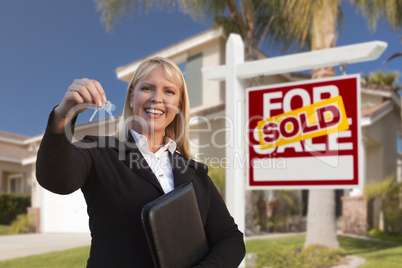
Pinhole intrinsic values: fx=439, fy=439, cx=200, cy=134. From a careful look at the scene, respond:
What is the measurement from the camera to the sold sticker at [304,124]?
196 inches

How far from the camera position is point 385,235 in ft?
43.3

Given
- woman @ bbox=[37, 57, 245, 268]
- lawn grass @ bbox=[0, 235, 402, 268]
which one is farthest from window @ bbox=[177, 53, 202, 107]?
woman @ bbox=[37, 57, 245, 268]

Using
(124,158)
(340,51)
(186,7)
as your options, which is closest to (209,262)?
(124,158)

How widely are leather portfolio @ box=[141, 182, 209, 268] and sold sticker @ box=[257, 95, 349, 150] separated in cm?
366

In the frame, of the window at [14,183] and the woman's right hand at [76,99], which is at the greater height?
the woman's right hand at [76,99]

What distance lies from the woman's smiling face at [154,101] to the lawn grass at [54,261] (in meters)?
7.23

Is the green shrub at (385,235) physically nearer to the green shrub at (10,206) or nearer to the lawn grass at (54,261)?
the lawn grass at (54,261)

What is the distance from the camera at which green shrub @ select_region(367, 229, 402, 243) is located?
12609 mm

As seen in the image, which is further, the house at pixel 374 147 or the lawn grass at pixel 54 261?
the house at pixel 374 147

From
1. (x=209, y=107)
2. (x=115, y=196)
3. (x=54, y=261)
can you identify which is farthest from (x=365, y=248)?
(x=115, y=196)

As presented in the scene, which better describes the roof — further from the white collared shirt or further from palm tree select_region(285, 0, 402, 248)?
the white collared shirt

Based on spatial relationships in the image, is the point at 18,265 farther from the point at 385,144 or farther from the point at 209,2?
the point at 385,144

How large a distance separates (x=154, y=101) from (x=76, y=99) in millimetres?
497

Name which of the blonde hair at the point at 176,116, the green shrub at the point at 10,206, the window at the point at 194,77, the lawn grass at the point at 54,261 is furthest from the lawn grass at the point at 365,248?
the green shrub at the point at 10,206
